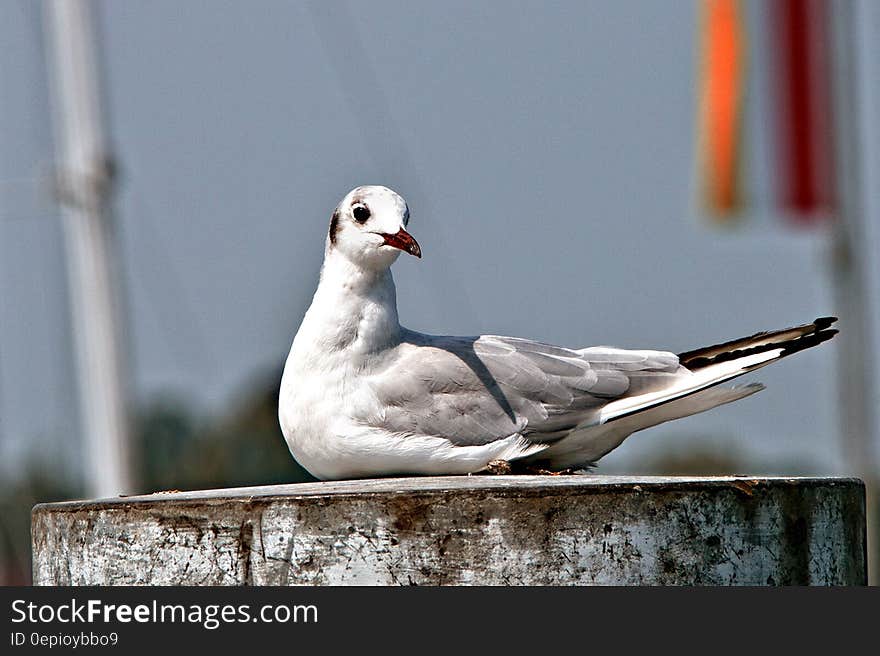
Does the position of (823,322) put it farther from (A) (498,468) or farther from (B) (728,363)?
(A) (498,468)

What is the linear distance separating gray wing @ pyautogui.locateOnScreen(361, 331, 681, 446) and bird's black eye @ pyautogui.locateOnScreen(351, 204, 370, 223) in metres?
0.64

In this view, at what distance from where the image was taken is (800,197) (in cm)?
1928

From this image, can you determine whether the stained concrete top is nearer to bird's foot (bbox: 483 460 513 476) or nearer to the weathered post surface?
the weathered post surface

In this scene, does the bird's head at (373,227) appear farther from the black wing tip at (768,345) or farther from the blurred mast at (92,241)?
the blurred mast at (92,241)

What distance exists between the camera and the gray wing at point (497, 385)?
7.53 metres

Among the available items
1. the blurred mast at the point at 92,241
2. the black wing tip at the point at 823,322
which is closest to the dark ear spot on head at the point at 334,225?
the black wing tip at the point at 823,322

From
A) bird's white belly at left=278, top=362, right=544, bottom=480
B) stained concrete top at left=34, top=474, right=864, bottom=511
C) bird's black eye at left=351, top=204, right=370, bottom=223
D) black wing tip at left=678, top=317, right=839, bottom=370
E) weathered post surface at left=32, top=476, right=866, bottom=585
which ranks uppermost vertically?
bird's black eye at left=351, top=204, right=370, bottom=223

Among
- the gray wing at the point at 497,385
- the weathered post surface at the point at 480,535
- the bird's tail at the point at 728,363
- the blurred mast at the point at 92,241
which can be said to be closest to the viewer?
the weathered post surface at the point at 480,535

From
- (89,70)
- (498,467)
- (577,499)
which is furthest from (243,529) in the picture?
(89,70)

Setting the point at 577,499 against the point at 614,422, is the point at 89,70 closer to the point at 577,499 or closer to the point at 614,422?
the point at 614,422

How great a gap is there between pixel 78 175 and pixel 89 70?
68.2 inches

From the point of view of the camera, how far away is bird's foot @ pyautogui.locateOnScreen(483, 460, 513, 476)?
7.39 meters

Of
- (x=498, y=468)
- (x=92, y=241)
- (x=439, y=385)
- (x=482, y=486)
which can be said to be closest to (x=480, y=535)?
(x=482, y=486)

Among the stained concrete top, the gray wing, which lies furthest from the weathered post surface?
the gray wing
